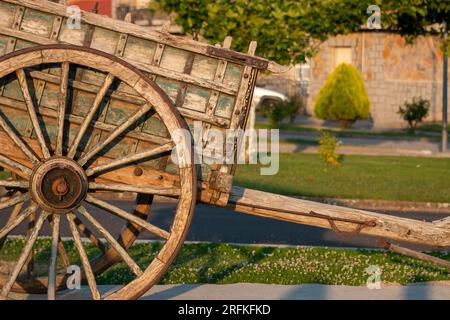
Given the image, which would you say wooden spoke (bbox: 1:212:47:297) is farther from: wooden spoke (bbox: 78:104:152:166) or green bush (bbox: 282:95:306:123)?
green bush (bbox: 282:95:306:123)

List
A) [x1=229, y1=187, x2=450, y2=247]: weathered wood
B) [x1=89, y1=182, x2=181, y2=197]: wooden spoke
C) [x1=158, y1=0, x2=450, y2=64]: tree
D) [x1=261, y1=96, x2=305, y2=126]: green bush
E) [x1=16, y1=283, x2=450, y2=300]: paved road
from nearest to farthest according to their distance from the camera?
[x1=89, y1=182, x2=181, y2=197]: wooden spoke, [x1=229, y1=187, x2=450, y2=247]: weathered wood, [x1=16, y1=283, x2=450, y2=300]: paved road, [x1=158, y1=0, x2=450, y2=64]: tree, [x1=261, y1=96, x2=305, y2=126]: green bush

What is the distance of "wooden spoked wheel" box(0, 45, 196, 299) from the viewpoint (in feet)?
25.5

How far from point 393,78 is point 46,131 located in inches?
1243

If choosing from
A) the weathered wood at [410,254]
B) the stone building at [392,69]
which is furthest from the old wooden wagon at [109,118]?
the stone building at [392,69]

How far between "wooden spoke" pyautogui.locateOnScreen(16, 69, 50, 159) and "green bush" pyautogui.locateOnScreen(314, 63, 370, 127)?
91.8ft

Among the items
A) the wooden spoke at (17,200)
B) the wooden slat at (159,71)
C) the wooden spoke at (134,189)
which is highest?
the wooden slat at (159,71)

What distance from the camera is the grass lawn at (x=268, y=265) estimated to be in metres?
10.0

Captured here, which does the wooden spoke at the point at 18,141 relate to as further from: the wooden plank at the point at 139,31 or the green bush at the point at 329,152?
the green bush at the point at 329,152

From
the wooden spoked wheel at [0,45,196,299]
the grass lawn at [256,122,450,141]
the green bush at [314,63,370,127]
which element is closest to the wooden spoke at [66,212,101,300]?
the wooden spoked wheel at [0,45,196,299]

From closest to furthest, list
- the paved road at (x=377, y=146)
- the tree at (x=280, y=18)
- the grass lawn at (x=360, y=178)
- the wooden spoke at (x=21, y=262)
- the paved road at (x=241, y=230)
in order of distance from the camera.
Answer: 1. the wooden spoke at (x=21, y=262)
2. the paved road at (x=241, y=230)
3. the grass lawn at (x=360, y=178)
4. the tree at (x=280, y=18)
5. the paved road at (x=377, y=146)

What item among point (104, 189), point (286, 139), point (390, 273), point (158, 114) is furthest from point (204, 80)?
point (286, 139)

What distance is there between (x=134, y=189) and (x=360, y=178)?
13196 mm

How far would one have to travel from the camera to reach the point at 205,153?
26.5 feet
